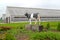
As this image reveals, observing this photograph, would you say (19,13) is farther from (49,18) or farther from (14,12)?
(49,18)

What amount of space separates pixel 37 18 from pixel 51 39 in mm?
10180

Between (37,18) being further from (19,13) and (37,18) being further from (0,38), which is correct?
(19,13)

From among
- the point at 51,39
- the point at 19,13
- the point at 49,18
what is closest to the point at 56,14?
the point at 49,18

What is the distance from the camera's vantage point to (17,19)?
4744cm

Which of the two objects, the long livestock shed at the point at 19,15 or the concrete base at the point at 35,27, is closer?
the concrete base at the point at 35,27

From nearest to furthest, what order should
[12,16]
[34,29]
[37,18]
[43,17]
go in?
[34,29] → [37,18] → [12,16] → [43,17]

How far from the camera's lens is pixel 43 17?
5116 centimetres

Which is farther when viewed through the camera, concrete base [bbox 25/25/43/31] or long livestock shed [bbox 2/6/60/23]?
long livestock shed [bbox 2/6/60/23]

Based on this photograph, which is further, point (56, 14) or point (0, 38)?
point (56, 14)

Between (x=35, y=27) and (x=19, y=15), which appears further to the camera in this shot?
(x=19, y=15)

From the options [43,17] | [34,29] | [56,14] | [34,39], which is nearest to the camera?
[34,39]

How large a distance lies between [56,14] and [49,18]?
4933 mm

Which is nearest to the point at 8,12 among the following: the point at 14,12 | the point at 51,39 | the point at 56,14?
the point at 14,12

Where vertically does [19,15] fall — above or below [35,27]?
above
